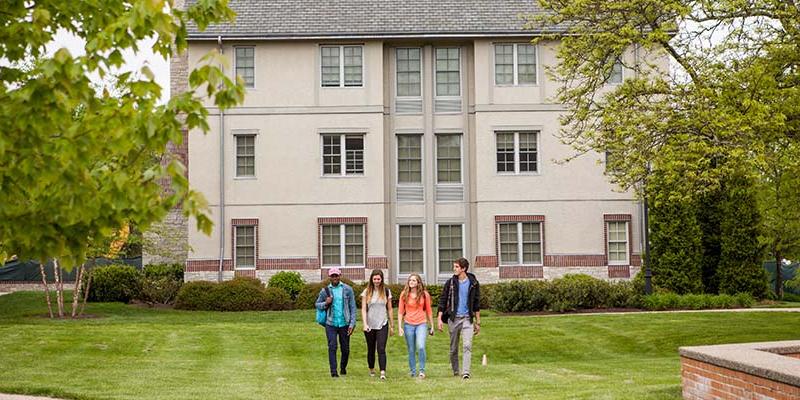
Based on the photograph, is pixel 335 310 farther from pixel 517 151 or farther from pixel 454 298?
pixel 517 151

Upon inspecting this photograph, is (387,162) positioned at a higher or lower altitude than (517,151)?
lower

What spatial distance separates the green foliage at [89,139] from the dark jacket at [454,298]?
9523 millimetres

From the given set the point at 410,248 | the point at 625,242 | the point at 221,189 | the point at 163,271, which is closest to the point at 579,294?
the point at 625,242

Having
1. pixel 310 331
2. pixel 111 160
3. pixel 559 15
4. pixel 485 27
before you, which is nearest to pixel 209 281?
pixel 310 331

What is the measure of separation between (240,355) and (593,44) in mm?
9279

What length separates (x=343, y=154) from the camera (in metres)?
34.4

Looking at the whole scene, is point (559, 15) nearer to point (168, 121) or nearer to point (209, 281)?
point (168, 121)

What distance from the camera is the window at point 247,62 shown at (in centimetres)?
3456

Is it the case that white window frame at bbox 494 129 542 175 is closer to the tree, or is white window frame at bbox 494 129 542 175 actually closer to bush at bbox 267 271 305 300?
bush at bbox 267 271 305 300

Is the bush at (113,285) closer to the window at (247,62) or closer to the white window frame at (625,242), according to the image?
the window at (247,62)

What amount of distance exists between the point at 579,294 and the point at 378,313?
1403 cm

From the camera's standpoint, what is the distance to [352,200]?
3428 centimetres

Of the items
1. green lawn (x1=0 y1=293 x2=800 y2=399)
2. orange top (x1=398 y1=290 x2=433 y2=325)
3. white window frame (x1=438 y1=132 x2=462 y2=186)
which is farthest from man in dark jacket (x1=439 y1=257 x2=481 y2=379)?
white window frame (x1=438 y1=132 x2=462 y2=186)

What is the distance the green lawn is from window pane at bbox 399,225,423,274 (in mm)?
5692
